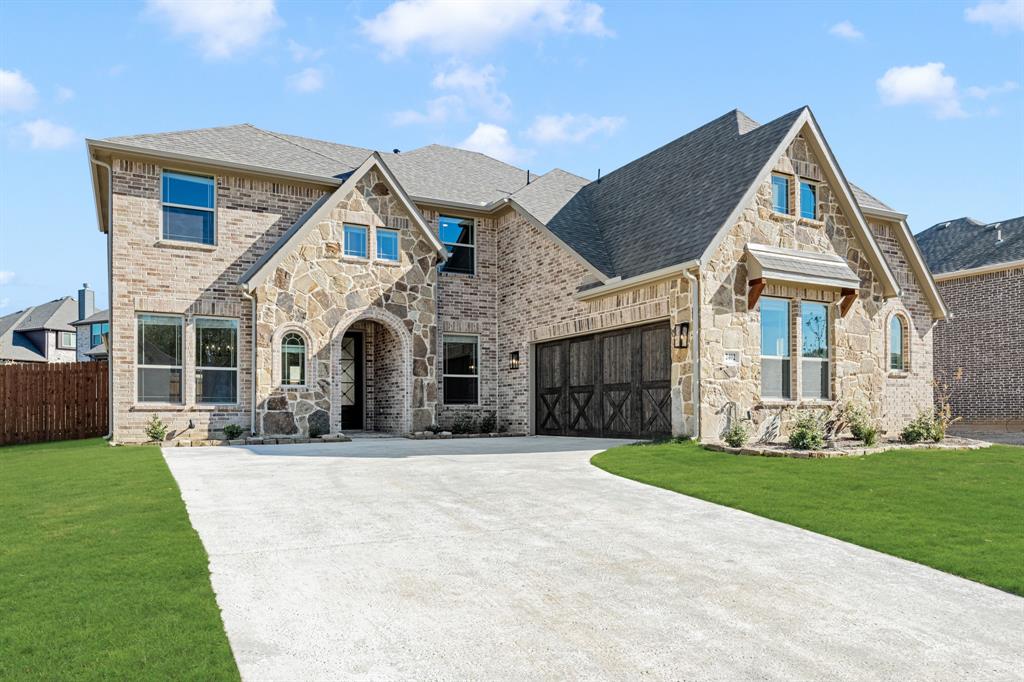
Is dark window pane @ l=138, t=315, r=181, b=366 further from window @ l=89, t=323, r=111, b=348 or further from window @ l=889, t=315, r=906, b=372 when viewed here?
window @ l=89, t=323, r=111, b=348

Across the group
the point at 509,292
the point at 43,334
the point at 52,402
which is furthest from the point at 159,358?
the point at 43,334

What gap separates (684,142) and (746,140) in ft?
9.61

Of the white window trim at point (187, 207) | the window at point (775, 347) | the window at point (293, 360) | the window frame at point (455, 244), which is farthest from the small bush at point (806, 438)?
the white window trim at point (187, 207)

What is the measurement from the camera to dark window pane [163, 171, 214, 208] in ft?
56.4

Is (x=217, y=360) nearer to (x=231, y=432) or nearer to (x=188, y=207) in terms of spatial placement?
(x=231, y=432)

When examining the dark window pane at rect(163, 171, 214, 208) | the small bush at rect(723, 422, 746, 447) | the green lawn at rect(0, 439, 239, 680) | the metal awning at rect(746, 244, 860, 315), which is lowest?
the green lawn at rect(0, 439, 239, 680)

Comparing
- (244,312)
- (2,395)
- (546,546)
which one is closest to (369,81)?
(244,312)

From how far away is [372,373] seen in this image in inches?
806

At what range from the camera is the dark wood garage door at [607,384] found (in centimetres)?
1520

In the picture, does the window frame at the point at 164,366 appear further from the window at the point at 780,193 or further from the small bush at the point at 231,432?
the window at the point at 780,193

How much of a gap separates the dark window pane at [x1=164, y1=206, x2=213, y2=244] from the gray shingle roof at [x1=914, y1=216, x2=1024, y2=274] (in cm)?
2364

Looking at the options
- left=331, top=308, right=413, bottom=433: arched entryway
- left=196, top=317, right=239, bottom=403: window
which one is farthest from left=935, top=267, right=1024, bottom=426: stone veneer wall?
left=196, top=317, right=239, bottom=403: window

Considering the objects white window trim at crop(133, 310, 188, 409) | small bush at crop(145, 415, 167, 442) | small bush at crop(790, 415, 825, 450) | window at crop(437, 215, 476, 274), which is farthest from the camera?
window at crop(437, 215, 476, 274)

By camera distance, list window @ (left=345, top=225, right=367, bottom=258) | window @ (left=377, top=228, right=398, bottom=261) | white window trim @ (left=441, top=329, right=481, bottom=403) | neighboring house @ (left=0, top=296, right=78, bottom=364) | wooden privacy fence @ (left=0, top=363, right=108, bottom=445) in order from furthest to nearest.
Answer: neighboring house @ (left=0, top=296, right=78, bottom=364) → white window trim @ (left=441, top=329, right=481, bottom=403) → window @ (left=377, top=228, right=398, bottom=261) → wooden privacy fence @ (left=0, top=363, right=108, bottom=445) → window @ (left=345, top=225, right=367, bottom=258)
